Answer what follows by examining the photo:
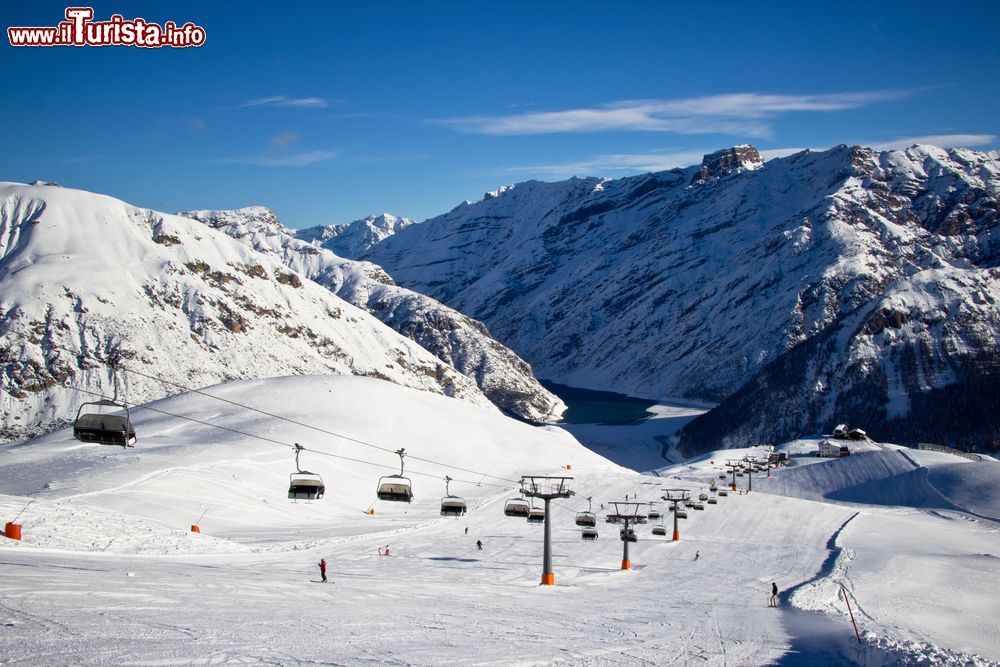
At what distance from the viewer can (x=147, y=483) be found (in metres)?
61.5

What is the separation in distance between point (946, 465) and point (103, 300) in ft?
434

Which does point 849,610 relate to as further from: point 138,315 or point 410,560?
point 138,315

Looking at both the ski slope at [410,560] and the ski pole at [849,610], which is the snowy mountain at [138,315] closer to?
the ski slope at [410,560]

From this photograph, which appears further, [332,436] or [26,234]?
[26,234]

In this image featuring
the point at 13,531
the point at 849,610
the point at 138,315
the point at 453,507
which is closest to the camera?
the point at 13,531

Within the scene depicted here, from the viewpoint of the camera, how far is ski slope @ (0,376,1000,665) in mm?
25859

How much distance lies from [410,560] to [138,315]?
12196 cm

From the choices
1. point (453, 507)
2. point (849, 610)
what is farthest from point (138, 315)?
point (849, 610)

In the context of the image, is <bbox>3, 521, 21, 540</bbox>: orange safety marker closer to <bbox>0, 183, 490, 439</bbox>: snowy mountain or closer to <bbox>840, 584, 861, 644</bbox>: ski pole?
<bbox>840, 584, 861, 644</bbox>: ski pole

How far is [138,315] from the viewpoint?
6196 inches

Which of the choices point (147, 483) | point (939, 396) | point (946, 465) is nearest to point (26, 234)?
point (147, 483)

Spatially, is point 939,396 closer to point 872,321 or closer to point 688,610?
point 872,321

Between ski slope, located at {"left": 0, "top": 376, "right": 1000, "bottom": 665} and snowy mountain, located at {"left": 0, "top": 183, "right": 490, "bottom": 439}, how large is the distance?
49.7 metres

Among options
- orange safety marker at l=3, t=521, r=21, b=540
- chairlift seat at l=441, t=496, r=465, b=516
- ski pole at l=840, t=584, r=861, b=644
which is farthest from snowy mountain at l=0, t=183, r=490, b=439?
ski pole at l=840, t=584, r=861, b=644
